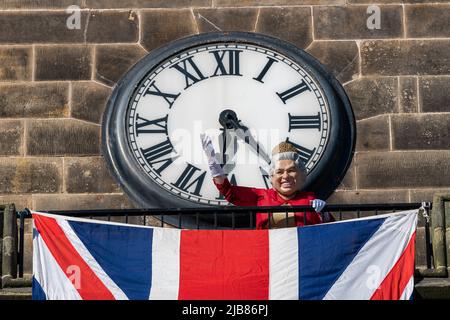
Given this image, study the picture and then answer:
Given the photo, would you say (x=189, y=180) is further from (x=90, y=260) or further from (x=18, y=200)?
(x=90, y=260)

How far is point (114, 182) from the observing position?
1484cm

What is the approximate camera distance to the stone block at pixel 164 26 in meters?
15.3

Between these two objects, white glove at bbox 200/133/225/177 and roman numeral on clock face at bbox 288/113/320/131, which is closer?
white glove at bbox 200/133/225/177

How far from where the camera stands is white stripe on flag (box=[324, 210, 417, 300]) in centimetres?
1284

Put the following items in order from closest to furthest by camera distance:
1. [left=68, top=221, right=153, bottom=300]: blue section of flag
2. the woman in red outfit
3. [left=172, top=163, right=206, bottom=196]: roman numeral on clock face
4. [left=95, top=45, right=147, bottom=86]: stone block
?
1. [left=68, top=221, right=153, bottom=300]: blue section of flag
2. the woman in red outfit
3. [left=172, top=163, right=206, bottom=196]: roman numeral on clock face
4. [left=95, top=45, right=147, bottom=86]: stone block

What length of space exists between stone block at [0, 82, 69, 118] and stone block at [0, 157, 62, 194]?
385mm

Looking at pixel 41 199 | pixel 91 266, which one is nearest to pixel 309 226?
pixel 91 266

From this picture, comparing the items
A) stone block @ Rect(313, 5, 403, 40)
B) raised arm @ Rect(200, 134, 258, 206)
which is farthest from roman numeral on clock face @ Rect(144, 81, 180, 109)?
raised arm @ Rect(200, 134, 258, 206)

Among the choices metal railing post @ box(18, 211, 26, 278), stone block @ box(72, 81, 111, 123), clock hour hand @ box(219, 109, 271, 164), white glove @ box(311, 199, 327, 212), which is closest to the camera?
white glove @ box(311, 199, 327, 212)

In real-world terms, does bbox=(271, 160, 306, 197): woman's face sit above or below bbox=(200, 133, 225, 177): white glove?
below

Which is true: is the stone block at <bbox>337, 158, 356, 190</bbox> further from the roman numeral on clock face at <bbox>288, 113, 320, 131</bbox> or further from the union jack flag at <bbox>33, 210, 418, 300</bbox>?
the union jack flag at <bbox>33, 210, 418, 300</bbox>

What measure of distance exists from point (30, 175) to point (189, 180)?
124 cm

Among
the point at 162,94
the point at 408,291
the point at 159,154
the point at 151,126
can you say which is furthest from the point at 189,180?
the point at 408,291
